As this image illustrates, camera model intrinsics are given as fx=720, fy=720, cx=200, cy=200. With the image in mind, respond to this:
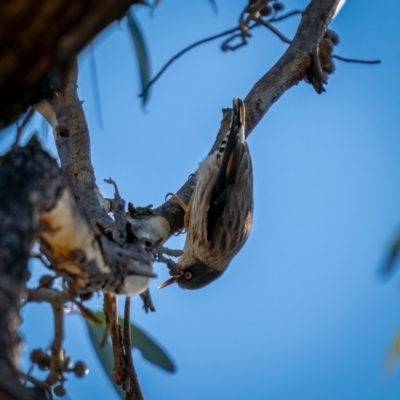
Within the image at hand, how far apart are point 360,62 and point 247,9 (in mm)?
626

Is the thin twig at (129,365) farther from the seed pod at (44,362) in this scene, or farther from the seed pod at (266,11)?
the seed pod at (266,11)

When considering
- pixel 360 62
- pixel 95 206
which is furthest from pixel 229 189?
pixel 95 206

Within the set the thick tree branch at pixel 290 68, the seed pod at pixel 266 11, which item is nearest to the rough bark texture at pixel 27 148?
the thick tree branch at pixel 290 68

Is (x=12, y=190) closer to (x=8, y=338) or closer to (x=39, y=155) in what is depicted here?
(x=39, y=155)

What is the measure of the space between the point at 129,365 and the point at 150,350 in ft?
0.76

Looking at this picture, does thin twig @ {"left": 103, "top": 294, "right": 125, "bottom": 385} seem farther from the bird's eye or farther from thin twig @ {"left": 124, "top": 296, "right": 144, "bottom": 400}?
the bird's eye

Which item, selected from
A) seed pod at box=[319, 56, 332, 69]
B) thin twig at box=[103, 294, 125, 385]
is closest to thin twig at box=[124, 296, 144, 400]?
thin twig at box=[103, 294, 125, 385]

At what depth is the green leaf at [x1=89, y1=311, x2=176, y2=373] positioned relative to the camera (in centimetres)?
203

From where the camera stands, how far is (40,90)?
0.87 metres

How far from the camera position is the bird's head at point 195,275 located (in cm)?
407

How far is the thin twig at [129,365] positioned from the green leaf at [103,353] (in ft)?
0.36

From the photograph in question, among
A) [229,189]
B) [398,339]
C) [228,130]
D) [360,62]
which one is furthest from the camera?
[229,189]

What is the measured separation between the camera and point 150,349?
6.84ft

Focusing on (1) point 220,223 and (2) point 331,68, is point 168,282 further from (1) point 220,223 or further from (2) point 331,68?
(2) point 331,68
